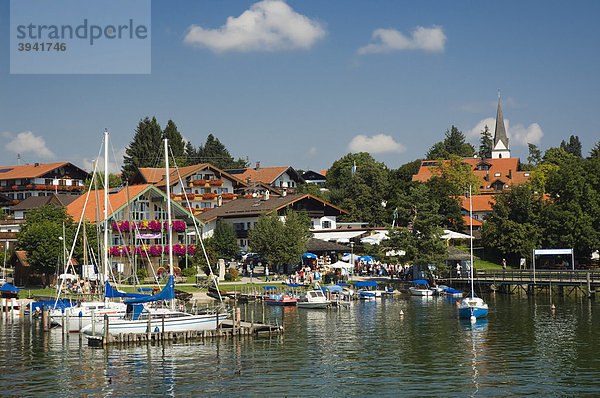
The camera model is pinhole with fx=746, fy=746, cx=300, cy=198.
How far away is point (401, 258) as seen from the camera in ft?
281

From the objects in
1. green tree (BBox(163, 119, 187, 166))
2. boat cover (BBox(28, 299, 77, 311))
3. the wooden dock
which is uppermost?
green tree (BBox(163, 119, 187, 166))

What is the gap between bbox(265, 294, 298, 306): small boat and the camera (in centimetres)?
6981

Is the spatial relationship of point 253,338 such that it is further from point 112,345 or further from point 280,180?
point 280,180

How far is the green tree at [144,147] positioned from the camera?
164125 mm

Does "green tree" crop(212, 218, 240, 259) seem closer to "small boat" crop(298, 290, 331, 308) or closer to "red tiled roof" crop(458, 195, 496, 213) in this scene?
"small boat" crop(298, 290, 331, 308)

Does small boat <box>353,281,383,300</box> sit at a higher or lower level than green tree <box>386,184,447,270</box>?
lower

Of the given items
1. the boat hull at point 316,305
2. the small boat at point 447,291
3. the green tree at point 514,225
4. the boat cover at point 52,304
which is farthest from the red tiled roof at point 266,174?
the boat cover at point 52,304

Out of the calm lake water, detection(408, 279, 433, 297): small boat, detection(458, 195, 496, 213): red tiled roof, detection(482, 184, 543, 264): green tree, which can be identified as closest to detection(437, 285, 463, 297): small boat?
detection(408, 279, 433, 297): small boat

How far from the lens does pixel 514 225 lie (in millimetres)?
91312

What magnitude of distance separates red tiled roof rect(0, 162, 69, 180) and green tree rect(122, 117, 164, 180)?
1874 cm

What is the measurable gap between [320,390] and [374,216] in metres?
98.3

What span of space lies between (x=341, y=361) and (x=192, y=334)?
1112cm

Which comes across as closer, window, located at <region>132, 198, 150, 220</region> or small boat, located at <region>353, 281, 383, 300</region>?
small boat, located at <region>353, 281, 383, 300</region>

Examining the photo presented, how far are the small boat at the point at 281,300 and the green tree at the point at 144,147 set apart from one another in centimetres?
9774
